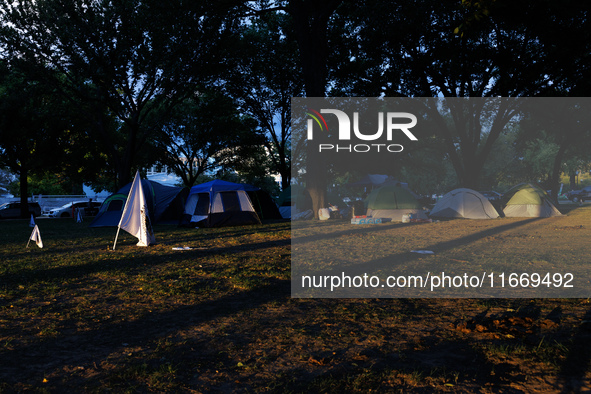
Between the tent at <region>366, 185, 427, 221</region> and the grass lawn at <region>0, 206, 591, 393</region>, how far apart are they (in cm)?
1330

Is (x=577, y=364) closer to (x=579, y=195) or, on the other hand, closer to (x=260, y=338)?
(x=260, y=338)

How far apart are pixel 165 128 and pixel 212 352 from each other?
3538 centimetres

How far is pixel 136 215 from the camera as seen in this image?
12.3m

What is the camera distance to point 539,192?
848 inches

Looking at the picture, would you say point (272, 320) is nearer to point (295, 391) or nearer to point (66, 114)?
point (295, 391)

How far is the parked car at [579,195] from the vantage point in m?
36.8

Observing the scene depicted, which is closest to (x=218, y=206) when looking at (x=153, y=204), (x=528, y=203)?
(x=153, y=204)

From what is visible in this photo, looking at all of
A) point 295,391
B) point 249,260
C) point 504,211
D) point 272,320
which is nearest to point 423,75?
point 504,211

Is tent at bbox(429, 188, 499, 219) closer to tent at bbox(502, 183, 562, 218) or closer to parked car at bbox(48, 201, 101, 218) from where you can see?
tent at bbox(502, 183, 562, 218)

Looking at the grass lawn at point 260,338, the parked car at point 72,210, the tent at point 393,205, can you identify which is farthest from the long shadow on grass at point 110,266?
the parked car at point 72,210

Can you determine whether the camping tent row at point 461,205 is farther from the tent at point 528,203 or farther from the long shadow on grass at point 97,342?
the long shadow on grass at point 97,342

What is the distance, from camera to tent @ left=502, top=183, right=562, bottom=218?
2111 cm

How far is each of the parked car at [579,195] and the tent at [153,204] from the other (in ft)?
104

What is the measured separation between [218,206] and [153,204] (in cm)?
488
